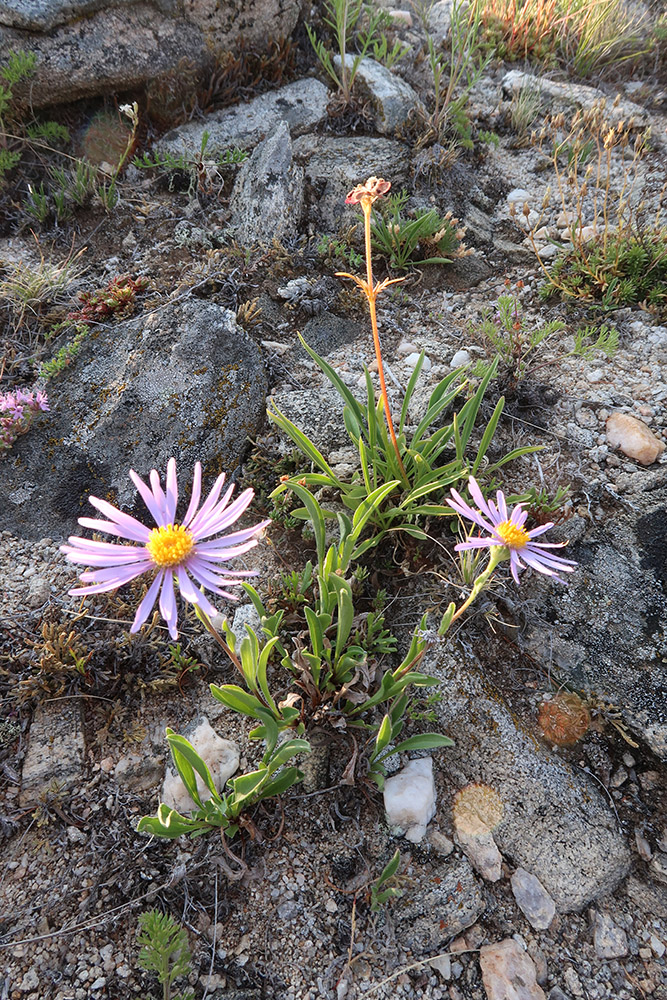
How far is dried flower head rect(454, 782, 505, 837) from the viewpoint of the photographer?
2125mm

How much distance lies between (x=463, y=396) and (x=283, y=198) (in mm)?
1850

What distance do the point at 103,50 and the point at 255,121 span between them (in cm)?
107

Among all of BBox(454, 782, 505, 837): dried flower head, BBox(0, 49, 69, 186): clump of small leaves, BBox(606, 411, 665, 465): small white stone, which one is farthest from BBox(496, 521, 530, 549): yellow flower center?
BBox(0, 49, 69, 186): clump of small leaves

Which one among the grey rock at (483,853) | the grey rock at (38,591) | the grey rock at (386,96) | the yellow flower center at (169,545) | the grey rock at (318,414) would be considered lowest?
the grey rock at (38,591)

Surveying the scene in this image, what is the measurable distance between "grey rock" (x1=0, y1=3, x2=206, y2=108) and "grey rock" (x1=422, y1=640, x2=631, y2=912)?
4288 mm

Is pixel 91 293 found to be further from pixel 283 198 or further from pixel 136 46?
pixel 136 46

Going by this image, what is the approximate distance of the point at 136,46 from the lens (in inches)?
161

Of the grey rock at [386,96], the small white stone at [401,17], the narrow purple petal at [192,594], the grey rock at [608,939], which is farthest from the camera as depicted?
the small white stone at [401,17]

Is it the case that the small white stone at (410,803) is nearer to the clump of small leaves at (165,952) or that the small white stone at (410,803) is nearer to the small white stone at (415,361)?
the clump of small leaves at (165,952)

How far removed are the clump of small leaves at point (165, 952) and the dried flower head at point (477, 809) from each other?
98cm

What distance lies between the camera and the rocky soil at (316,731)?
6.36 feet

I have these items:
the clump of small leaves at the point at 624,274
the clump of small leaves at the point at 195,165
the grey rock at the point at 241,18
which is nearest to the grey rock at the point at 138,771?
the clump of small leaves at the point at 624,274

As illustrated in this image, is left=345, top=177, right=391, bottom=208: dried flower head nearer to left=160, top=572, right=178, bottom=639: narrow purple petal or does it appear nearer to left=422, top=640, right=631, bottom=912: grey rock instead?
left=160, top=572, right=178, bottom=639: narrow purple petal

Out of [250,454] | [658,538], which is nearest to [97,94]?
[250,454]
